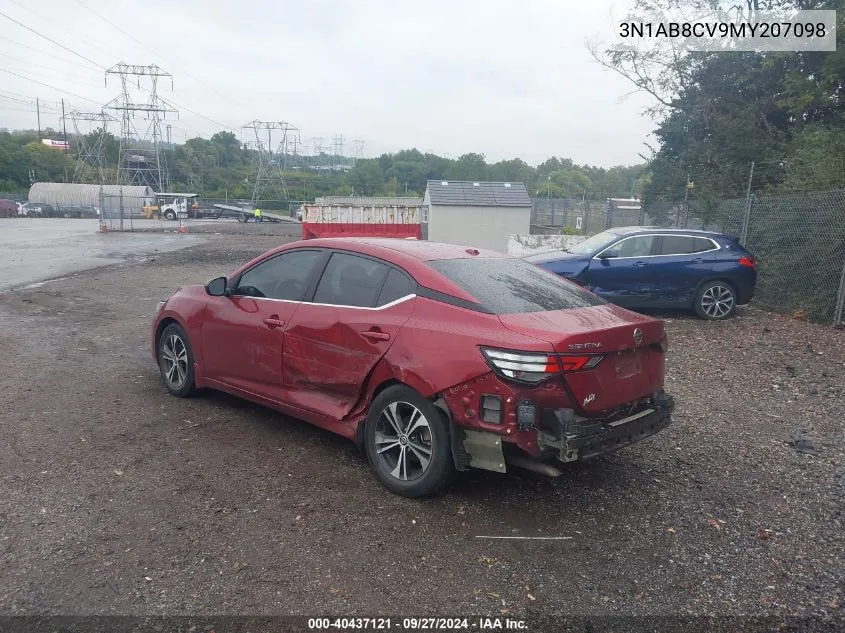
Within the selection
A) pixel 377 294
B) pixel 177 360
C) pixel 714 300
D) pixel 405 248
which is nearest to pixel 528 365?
pixel 377 294

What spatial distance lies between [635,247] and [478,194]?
599 inches

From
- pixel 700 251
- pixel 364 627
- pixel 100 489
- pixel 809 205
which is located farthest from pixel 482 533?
pixel 809 205

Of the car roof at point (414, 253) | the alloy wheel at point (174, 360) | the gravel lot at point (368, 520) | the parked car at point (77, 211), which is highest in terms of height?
the car roof at point (414, 253)

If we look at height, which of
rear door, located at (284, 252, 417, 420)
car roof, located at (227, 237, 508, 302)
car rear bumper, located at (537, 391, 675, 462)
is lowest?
car rear bumper, located at (537, 391, 675, 462)

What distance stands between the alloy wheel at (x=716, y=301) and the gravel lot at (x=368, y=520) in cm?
485

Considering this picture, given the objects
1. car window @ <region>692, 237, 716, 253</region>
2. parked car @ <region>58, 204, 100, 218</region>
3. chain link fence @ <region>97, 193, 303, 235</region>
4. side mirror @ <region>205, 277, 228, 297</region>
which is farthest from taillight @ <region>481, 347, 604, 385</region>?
parked car @ <region>58, 204, 100, 218</region>

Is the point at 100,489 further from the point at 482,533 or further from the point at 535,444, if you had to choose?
the point at 535,444

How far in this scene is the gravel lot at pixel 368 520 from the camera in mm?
3129

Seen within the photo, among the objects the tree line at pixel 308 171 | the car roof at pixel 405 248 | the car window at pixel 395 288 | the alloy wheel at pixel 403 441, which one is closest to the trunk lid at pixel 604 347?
the car window at pixel 395 288

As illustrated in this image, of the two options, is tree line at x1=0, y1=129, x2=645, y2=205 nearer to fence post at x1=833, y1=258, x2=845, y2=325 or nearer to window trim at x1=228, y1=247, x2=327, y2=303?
fence post at x1=833, y1=258, x2=845, y2=325

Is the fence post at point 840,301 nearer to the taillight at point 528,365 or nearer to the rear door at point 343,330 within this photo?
the taillight at point 528,365

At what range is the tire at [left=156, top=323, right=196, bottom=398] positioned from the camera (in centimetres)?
582

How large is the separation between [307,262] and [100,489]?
6.89 feet

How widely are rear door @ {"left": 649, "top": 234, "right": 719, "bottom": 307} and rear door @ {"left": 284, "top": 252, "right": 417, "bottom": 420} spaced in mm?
7632
